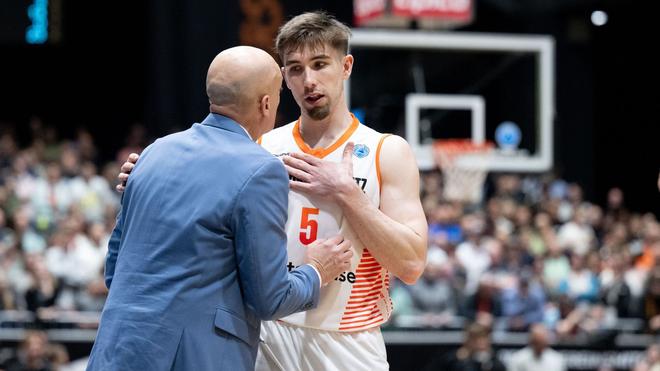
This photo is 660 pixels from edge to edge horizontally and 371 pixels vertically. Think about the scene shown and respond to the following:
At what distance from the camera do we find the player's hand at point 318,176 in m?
4.46

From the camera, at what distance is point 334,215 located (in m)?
4.61

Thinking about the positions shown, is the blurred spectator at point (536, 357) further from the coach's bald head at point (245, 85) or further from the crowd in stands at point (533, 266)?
the coach's bald head at point (245, 85)

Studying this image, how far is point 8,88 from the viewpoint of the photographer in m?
22.2

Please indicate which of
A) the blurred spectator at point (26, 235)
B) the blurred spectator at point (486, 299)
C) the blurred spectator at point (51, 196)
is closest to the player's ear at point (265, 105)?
the blurred spectator at point (26, 235)

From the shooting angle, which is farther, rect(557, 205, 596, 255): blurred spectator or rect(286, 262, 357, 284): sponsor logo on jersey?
rect(557, 205, 596, 255): blurred spectator

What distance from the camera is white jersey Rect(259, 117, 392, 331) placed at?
4.62 m

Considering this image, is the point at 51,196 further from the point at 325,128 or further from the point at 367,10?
the point at 325,128

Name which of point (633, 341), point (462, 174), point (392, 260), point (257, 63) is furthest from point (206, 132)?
point (462, 174)

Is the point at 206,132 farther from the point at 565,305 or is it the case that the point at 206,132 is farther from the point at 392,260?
the point at 565,305

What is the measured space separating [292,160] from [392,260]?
1.85 feet

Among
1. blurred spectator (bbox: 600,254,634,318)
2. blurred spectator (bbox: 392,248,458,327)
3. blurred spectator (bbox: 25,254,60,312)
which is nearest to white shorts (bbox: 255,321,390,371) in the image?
blurred spectator (bbox: 25,254,60,312)

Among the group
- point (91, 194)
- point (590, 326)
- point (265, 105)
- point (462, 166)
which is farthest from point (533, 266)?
point (265, 105)

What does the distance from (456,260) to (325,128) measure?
1025 centimetres

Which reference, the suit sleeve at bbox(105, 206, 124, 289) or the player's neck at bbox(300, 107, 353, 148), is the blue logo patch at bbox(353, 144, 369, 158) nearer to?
the player's neck at bbox(300, 107, 353, 148)
